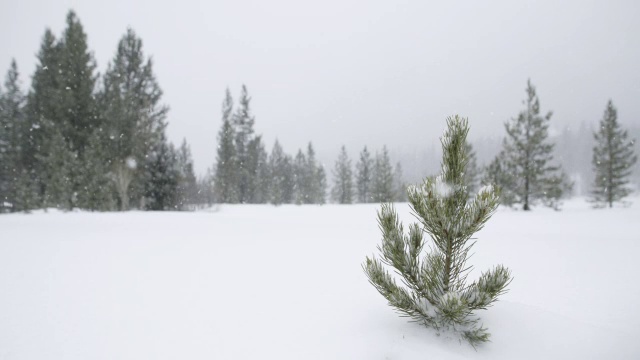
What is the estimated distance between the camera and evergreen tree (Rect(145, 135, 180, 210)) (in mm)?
18109

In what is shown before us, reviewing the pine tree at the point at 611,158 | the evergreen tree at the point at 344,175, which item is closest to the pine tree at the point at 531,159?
the pine tree at the point at 611,158

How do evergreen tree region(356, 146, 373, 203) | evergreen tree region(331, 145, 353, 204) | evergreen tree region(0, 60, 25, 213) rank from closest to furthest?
evergreen tree region(0, 60, 25, 213), evergreen tree region(356, 146, 373, 203), evergreen tree region(331, 145, 353, 204)

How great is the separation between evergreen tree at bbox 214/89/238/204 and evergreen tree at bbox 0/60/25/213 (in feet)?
60.3

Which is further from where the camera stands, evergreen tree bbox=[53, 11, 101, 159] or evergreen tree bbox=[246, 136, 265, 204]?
evergreen tree bbox=[246, 136, 265, 204]

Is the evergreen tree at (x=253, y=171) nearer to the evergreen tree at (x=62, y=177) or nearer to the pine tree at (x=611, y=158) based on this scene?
the evergreen tree at (x=62, y=177)

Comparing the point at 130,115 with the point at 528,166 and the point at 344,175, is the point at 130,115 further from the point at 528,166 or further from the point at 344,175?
the point at 344,175

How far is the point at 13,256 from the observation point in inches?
→ 210

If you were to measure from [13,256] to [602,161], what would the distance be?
33.5m

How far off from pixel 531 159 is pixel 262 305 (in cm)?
2273

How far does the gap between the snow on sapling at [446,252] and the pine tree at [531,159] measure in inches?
843

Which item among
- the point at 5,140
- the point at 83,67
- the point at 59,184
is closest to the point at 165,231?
Result: the point at 59,184

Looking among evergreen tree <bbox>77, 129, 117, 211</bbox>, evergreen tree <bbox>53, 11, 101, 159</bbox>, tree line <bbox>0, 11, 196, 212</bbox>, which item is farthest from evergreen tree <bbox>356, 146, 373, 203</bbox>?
evergreen tree <bbox>77, 129, 117, 211</bbox>

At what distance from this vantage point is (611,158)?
2211cm

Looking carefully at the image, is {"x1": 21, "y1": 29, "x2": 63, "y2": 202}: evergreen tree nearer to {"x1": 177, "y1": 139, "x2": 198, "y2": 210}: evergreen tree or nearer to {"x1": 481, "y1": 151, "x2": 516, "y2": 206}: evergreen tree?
{"x1": 177, "y1": 139, "x2": 198, "y2": 210}: evergreen tree
